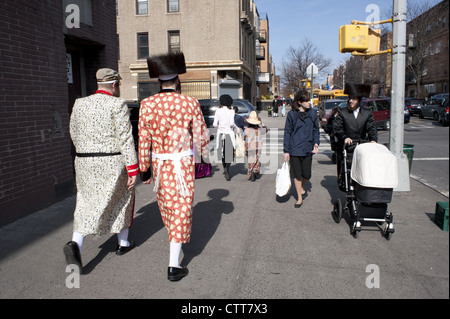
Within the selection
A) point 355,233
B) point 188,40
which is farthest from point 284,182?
point 188,40

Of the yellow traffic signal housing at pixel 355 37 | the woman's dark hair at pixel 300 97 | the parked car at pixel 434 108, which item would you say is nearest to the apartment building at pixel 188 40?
the parked car at pixel 434 108

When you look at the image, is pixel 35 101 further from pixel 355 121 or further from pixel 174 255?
pixel 355 121

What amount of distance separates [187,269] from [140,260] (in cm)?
62

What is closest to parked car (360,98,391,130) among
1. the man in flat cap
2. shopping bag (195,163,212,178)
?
shopping bag (195,163,212,178)

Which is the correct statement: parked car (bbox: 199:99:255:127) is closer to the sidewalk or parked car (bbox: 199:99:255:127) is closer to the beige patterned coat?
the sidewalk

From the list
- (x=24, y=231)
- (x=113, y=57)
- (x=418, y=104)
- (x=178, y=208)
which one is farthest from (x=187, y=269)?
(x=418, y=104)

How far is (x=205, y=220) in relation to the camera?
5.41m

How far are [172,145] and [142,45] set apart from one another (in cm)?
2795

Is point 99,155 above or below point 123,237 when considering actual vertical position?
above

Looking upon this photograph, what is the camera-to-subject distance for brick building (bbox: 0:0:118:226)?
5.19 m

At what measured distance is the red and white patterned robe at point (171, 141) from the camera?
142 inches

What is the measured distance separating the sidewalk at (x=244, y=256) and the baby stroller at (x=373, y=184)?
274mm

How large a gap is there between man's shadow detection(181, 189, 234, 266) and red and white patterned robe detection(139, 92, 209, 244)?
616mm

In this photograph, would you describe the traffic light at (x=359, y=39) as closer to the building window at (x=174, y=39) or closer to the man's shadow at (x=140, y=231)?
the man's shadow at (x=140, y=231)
